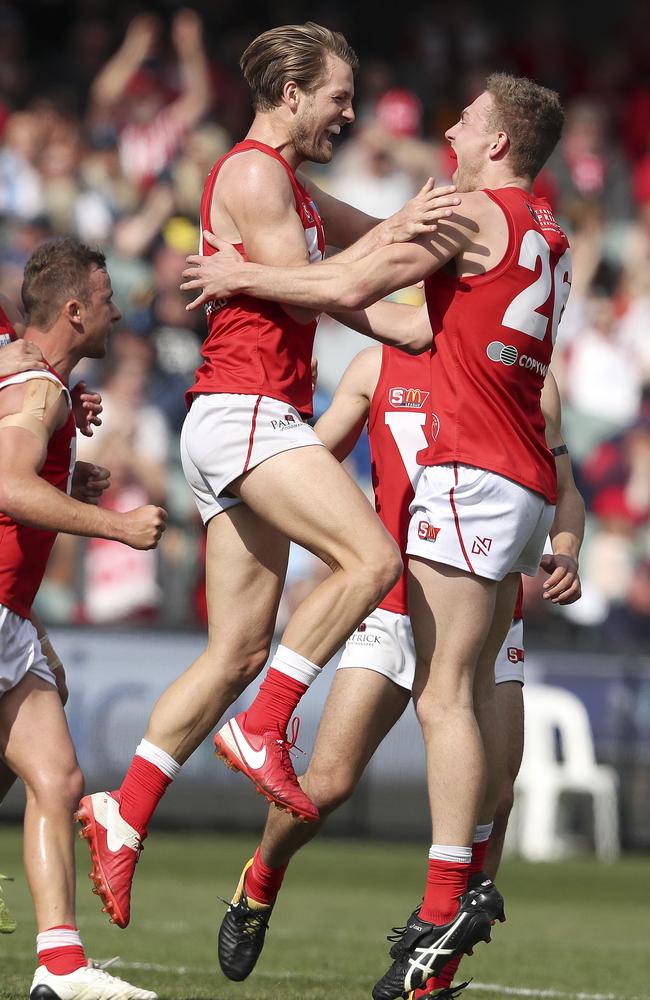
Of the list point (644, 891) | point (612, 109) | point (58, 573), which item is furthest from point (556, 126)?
point (612, 109)

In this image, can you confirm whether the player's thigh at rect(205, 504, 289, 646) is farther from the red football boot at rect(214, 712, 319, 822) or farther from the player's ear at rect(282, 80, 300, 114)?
the player's ear at rect(282, 80, 300, 114)

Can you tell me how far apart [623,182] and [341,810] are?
358 inches

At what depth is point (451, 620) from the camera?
19.3 ft

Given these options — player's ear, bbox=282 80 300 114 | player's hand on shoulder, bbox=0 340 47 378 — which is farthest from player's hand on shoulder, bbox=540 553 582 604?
player's hand on shoulder, bbox=0 340 47 378

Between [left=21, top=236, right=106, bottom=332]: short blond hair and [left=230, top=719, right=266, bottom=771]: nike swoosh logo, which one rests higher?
[left=21, top=236, right=106, bottom=332]: short blond hair

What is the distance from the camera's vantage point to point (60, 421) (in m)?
6.00

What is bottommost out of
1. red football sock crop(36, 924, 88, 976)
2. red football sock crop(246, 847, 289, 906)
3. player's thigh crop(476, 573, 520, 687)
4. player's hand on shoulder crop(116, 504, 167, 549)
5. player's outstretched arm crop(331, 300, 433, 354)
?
red football sock crop(246, 847, 289, 906)

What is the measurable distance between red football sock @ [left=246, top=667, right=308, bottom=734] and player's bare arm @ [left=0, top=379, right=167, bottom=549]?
65 cm

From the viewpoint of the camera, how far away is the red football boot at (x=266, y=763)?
5.60 metres

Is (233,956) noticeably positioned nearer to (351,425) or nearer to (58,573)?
(351,425)

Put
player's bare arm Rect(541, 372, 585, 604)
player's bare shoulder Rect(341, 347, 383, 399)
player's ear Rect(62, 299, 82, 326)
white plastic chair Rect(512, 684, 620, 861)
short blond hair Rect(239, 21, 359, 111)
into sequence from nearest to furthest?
short blond hair Rect(239, 21, 359, 111) < player's ear Rect(62, 299, 82, 326) < player's bare arm Rect(541, 372, 585, 604) < player's bare shoulder Rect(341, 347, 383, 399) < white plastic chair Rect(512, 684, 620, 861)

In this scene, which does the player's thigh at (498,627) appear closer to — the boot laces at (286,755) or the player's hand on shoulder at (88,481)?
the boot laces at (286,755)

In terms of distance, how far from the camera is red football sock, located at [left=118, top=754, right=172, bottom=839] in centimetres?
601

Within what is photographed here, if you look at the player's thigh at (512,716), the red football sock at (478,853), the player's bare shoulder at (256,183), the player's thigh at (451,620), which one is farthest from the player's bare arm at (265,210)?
the red football sock at (478,853)
